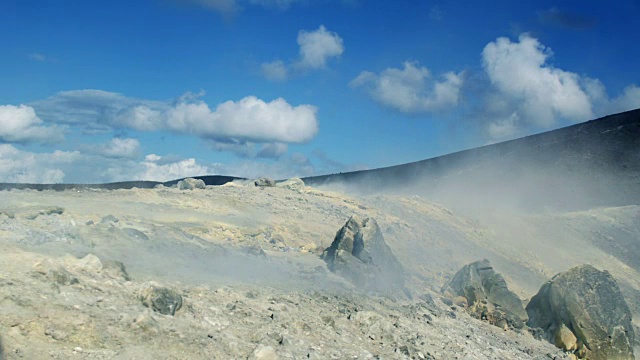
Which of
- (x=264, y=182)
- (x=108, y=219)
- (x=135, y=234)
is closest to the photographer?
(x=135, y=234)

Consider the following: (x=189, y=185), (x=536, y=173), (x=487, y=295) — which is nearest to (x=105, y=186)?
(x=189, y=185)

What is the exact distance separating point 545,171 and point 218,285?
45.6 m

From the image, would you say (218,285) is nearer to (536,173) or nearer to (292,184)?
(292,184)

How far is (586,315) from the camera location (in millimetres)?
15094

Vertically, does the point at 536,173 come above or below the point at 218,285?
above

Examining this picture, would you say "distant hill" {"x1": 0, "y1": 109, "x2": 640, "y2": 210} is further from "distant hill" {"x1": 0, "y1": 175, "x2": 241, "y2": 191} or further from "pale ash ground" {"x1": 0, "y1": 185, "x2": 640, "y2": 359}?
"pale ash ground" {"x1": 0, "y1": 185, "x2": 640, "y2": 359}

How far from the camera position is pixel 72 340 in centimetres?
668

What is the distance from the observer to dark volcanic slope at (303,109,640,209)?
141 feet

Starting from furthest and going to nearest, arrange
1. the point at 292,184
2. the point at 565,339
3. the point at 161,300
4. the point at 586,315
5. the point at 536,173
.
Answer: the point at 536,173, the point at 292,184, the point at 586,315, the point at 565,339, the point at 161,300

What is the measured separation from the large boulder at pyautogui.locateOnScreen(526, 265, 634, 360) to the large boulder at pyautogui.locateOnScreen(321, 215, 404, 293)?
4500 millimetres

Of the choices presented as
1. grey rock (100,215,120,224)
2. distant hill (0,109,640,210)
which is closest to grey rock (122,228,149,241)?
grey rock (100,215,120,224)

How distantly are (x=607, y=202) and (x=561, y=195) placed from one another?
383cm

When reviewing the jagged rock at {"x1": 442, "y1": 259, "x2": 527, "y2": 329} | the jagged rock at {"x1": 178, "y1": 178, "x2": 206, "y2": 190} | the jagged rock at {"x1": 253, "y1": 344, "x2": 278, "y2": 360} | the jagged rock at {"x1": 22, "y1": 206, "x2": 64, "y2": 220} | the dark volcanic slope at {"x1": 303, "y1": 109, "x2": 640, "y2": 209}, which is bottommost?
the jagged rock at {"x1": 442, "y1": 259, "x2": 527, "y2": 329}

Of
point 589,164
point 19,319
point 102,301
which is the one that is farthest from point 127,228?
point 589,164
